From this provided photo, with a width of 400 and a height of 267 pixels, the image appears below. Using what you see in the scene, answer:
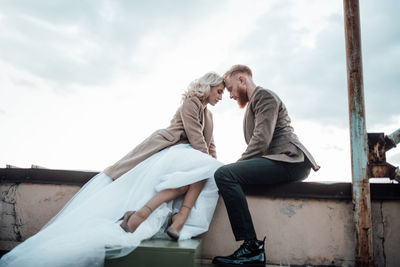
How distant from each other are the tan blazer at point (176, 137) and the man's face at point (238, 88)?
0.41m

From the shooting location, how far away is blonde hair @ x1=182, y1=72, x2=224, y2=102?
3477mm

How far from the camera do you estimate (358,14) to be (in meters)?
2.89

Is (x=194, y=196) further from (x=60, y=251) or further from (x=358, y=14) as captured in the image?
(x=358, y=14)

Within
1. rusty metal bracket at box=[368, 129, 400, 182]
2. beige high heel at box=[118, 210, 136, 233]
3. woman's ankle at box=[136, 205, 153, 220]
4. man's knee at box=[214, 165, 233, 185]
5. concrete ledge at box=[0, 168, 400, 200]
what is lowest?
beige high heel at box=[118, 210, 136, 233]

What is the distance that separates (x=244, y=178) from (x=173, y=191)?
634mm

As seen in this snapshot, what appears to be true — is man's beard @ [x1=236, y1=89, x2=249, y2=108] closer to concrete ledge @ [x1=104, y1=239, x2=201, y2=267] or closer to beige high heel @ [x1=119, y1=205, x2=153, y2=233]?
beige high heel @ [x1=119, y1=205, x2=153, y2=233]

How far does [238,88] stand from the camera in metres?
3.50

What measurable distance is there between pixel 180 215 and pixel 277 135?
1.21 meters

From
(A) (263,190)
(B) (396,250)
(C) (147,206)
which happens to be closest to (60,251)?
(C) (147,206)

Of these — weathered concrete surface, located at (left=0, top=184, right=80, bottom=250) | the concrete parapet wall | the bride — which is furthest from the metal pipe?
weathered concrete surface, located at (left=0, top=184, right=80, bottom=250)

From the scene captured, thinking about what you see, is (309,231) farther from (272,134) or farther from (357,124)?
(357,124)

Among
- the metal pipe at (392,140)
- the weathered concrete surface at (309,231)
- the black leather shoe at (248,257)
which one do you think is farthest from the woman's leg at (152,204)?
the metal pipe at (392,140)

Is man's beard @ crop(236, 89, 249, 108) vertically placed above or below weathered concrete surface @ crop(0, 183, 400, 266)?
above

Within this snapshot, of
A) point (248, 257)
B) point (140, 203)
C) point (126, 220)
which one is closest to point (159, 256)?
point (126, 220)
